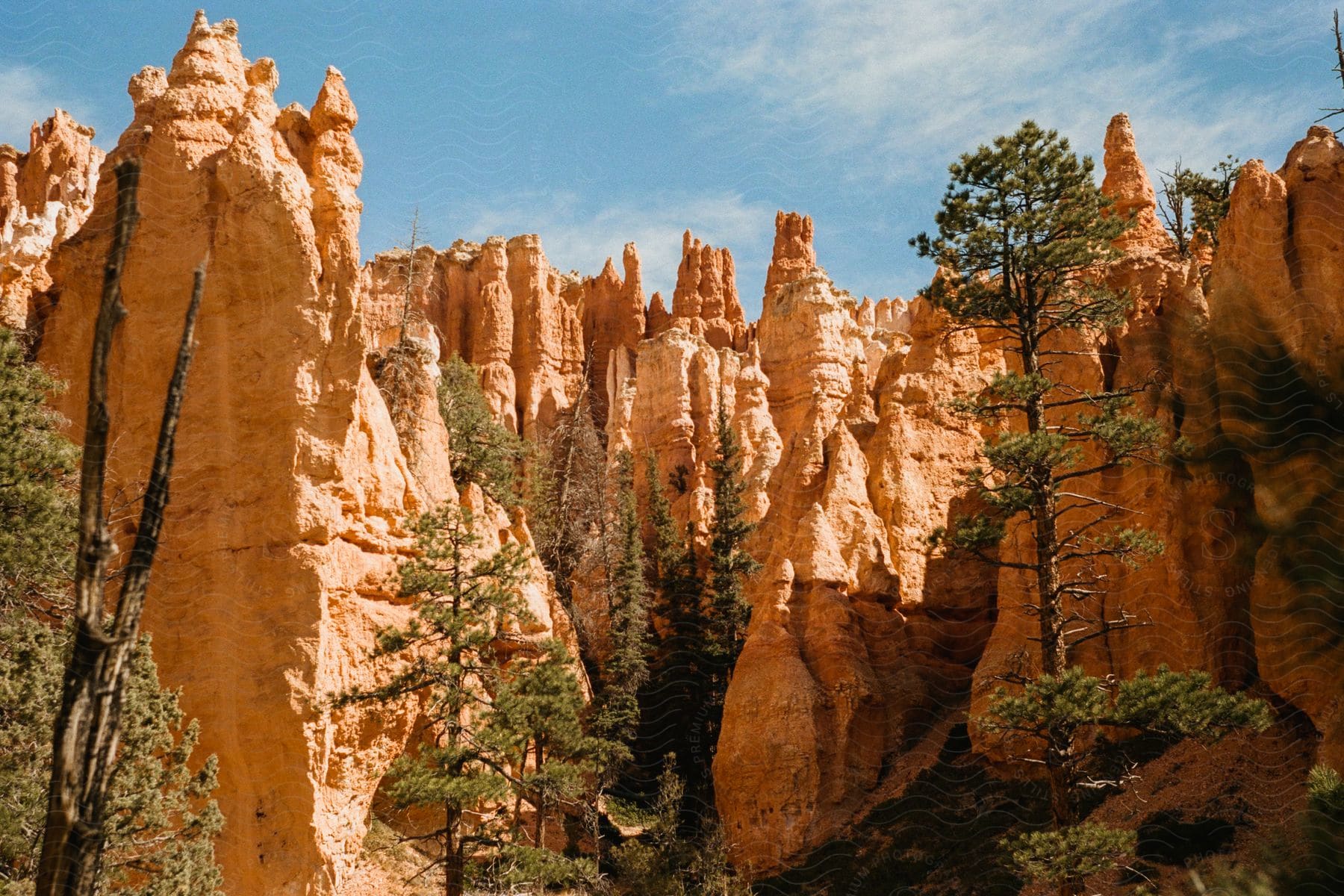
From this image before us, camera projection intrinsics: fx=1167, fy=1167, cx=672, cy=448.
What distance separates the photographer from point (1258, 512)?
57.5ft

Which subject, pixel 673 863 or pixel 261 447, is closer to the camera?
pixel 261 447

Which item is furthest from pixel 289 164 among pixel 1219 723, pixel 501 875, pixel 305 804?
pixel 1219 723

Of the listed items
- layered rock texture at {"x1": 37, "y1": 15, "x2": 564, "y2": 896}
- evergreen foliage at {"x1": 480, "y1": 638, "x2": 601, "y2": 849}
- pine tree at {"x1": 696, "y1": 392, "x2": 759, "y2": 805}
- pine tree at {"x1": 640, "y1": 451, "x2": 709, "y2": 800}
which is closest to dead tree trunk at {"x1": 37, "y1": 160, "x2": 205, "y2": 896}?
evergreen foliage at {"x1": 480, "y1": 638, "x2": 601, "y2": 849}

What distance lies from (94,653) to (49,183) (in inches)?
1957

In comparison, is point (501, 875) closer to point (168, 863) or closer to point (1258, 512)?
point (168, 863)

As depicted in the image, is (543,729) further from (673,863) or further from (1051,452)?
(1051,452)

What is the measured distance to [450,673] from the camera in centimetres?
1739

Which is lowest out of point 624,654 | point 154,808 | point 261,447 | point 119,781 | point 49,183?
point 154,808

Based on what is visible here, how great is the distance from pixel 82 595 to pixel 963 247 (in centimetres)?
1496

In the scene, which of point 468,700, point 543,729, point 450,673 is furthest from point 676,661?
point 450,673

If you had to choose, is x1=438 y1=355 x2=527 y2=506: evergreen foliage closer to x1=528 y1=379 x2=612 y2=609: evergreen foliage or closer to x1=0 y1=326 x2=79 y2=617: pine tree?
x1=528 y1=379 x2=612 y2=609: evergreen foliage

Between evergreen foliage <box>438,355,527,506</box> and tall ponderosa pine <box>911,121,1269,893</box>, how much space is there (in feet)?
48.1

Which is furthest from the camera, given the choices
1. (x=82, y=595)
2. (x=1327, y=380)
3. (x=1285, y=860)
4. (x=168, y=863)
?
(x=1327, y=380)

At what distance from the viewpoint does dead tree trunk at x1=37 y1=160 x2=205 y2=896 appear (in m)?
5.08
